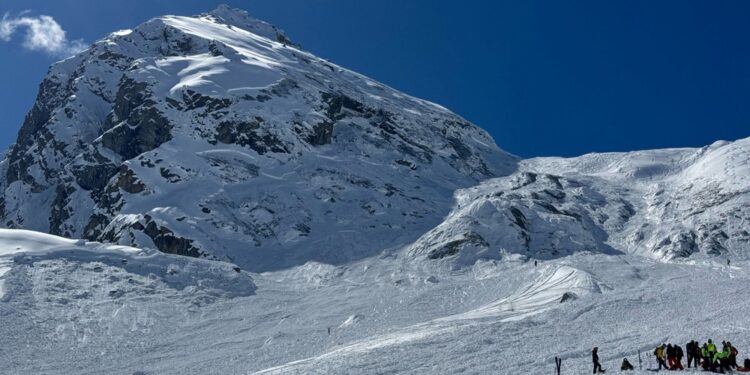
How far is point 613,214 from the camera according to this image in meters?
117

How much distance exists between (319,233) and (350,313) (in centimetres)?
3723

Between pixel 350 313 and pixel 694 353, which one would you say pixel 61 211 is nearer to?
pixel 350 313

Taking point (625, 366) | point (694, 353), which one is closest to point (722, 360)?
point (694, 353)

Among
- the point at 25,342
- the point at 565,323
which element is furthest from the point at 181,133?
the point at 565,323

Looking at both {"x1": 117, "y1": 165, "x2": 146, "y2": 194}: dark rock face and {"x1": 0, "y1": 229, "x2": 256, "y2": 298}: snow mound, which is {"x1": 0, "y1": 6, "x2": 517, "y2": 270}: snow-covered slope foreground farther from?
{"x1": 0, "y1": 229, "x2": 256, "y2": 298}: snow mound

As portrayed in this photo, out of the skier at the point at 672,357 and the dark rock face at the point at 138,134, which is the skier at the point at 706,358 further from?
the dark rock face at the point at 138,134

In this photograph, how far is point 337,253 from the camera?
104m

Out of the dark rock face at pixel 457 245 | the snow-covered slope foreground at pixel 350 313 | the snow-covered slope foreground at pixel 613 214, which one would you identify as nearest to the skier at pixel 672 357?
the snow-covered slope foreground at pixel 350 313

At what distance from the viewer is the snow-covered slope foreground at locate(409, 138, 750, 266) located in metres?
98.7

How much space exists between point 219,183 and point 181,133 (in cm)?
2160

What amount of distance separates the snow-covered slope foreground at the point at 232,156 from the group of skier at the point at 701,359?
212 ft

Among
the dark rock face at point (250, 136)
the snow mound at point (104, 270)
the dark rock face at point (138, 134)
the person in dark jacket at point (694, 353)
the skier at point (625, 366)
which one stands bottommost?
the skier at point (625, 366)

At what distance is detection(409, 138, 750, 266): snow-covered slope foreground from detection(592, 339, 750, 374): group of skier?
186ft

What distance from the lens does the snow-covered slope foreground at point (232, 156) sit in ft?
364
